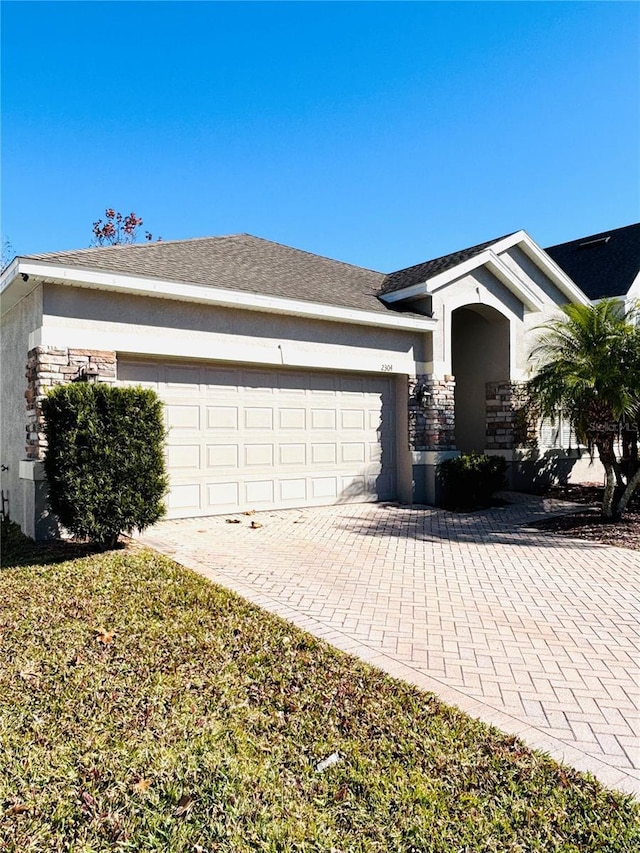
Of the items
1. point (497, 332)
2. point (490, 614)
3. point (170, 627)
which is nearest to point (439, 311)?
point (497, 332)

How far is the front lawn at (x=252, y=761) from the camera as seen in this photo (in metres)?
2.55

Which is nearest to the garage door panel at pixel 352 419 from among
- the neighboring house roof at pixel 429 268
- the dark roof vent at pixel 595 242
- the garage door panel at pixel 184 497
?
the neighboring house roof at pixel 429 268

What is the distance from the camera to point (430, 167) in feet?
46.2

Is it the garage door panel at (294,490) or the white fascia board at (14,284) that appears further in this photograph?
the garage door panel at (294,490)

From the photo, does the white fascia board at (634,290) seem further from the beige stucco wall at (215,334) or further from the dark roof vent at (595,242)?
the beige stucco wall at (215,334)

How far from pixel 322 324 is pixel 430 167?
602 cm

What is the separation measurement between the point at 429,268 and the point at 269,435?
640 cm

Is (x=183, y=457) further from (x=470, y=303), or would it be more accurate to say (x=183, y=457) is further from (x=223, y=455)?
(x=470, y=303)

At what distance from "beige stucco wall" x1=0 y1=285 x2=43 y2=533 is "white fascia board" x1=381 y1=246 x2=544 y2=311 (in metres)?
7.78

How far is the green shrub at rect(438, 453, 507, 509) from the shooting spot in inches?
475

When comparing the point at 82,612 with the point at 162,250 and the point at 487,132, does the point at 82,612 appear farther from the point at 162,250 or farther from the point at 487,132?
the point at 487,132

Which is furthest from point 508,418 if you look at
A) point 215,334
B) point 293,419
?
point 215,334

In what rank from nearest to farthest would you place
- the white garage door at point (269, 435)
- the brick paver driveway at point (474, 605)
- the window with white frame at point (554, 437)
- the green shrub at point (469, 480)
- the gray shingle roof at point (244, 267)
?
the brick paver driveway at point (474, 605), the gray shingle roof at point (244, 267), the white garage door at point (269, 435), the green shrub at point (469, 480), the window with white frame at point (554, 437)

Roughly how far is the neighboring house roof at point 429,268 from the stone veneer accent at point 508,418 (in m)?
3.38
